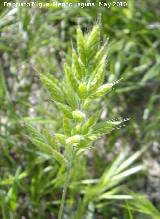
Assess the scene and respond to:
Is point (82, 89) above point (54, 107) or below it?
above

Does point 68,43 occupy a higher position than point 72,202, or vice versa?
point 68,43

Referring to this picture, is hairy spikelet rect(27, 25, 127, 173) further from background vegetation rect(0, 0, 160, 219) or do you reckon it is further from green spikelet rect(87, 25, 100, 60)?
background vegetation rect(0, 0, 160, 219)

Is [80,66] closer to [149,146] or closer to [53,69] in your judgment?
[53,69]

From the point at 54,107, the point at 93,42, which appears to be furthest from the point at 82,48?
the point at 54,107

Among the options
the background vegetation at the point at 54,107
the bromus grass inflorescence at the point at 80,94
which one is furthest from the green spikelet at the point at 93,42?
the background vegetation at the point at 54,107

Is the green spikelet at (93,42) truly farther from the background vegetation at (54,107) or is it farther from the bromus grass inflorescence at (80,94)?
the background vegetation at (54,107)

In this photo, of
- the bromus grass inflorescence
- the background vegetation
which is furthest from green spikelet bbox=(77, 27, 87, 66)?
the background vegetation

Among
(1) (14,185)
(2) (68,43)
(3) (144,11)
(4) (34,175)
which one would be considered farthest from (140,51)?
(1) (14,185)

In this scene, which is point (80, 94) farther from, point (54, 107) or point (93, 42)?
point (54, 107)

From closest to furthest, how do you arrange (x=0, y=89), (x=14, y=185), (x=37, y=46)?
1. (x=14, y=185)
2. (x=0, y=89)
3. (x=37, y=46)
